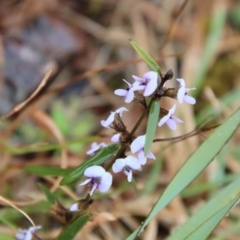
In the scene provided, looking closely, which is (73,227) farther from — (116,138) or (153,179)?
(153,179)

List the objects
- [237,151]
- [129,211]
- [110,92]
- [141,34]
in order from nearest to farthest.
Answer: [129,211], [237,151], [110,92], [141,34]

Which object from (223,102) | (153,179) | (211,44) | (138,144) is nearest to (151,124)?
(138,144)

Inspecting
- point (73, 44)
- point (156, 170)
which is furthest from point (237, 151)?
point (73, 44)

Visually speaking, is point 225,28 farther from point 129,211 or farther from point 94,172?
point 94,172

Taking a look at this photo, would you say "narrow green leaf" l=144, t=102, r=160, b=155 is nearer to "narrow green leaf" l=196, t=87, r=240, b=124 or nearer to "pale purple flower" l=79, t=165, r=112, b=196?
"pale purple flower" l=79, t=165, r=112, b=196

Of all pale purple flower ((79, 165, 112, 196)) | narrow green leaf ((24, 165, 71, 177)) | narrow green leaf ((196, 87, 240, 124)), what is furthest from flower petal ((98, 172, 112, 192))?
narrow green leaf ((196, 87, 240, 124))

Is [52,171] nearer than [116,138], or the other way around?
[116,138]

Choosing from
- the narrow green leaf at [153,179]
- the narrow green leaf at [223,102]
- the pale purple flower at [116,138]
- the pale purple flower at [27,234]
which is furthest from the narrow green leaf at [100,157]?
the narrow green leaf at [223,102]

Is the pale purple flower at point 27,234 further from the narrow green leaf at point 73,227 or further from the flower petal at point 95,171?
the flower petal at point 95,171
